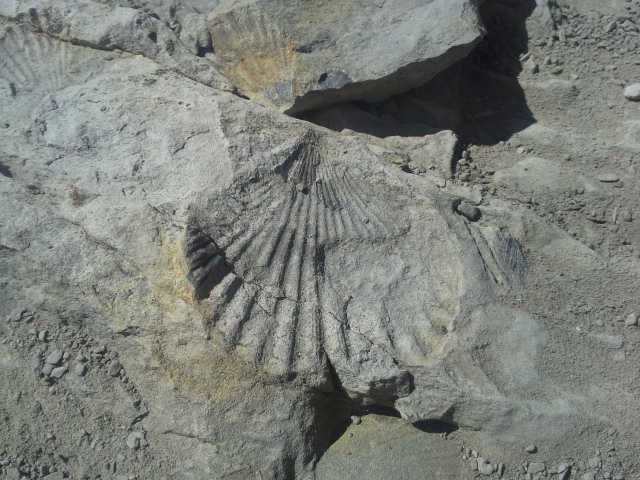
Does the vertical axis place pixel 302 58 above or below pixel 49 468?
above

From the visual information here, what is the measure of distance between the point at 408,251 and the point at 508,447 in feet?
2.40

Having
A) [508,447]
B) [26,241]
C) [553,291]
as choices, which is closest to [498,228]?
[553,291]

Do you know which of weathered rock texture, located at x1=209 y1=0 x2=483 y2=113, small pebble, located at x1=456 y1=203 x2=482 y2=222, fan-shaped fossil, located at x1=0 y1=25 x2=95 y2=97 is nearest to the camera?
small pebble, located at x1=456 y1=203 x2=482 y2=222

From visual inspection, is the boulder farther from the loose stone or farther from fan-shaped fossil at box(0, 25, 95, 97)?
fan-shaped fossil at box(0, 25, 95, 97)

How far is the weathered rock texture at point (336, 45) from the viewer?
2.71 meters

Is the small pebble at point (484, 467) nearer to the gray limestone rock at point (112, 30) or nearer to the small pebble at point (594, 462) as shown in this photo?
the small pebble at point (594, 462)

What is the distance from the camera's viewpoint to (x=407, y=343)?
2123mm

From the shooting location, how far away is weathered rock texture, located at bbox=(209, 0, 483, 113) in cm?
271

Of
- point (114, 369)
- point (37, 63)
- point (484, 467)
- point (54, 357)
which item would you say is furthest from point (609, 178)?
point (37, 63)

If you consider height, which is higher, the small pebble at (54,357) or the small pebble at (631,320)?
the small pebble at (54,357)

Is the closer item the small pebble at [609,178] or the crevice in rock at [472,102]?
the small pebble at [609,178]

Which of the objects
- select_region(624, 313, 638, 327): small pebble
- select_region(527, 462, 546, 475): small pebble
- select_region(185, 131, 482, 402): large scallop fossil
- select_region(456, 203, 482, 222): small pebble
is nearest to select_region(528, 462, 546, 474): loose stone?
select_region(527, 462, 546, 475): small pebble

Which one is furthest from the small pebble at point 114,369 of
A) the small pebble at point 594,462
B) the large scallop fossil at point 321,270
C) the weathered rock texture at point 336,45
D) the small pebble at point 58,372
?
the small pebble at point 594,462

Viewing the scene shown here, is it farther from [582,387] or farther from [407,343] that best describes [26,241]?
[582,387]
